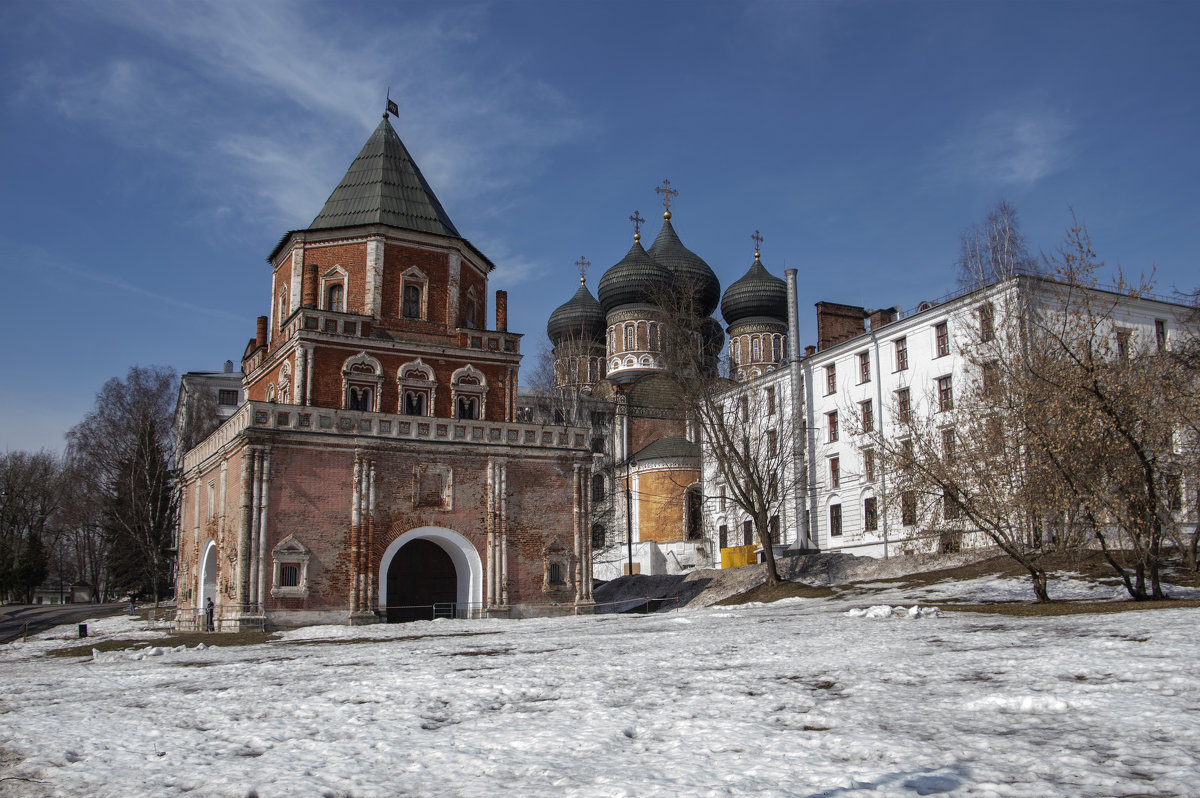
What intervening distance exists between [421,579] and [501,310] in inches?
350

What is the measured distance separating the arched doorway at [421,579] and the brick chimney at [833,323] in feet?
57.3

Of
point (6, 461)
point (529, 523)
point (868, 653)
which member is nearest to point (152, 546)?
point (529, 523)

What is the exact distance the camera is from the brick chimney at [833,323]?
3750cm

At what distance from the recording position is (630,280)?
54438 millimetres

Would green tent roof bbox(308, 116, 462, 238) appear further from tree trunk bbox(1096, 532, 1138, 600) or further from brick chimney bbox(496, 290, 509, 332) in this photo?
tree trunk bbox(1096, 532, 1138, 600)

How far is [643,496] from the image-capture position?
47781mm

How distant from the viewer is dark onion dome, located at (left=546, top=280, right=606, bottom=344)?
58312mm

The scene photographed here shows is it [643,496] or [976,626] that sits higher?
[643,496]

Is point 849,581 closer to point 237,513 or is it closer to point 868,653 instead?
point 237,513

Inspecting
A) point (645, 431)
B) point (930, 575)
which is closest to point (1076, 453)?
point (930, 575)

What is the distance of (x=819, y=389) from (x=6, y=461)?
5529cm

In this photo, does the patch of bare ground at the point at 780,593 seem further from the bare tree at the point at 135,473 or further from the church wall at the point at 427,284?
the bare tree at the point at 135,473

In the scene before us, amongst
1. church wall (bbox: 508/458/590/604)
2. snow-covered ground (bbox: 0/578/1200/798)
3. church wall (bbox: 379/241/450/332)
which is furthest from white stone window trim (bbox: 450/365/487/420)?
snow-covered ground (bbox: 0/578/1200/798)

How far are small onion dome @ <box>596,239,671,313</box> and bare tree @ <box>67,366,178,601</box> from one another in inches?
907
